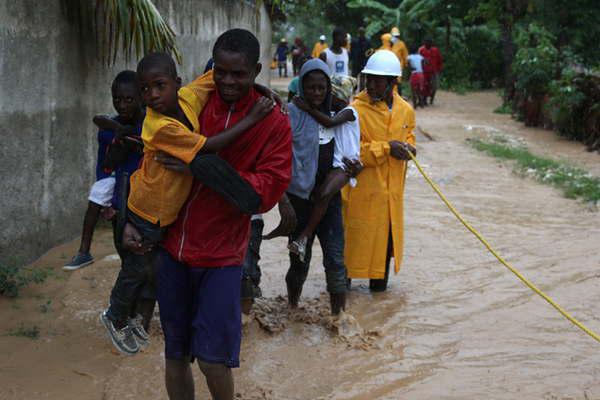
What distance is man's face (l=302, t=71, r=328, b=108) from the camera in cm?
493

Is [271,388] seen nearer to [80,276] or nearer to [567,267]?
[80,276]

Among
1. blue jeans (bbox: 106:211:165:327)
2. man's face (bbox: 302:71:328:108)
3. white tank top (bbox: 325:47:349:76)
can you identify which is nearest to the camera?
blue jeans (bbox: 106:211:165:327)

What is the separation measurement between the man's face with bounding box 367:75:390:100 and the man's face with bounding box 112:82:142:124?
1774mm

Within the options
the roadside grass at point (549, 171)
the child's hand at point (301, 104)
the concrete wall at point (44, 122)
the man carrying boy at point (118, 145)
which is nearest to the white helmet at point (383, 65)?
the child's hand at point (301, 104)

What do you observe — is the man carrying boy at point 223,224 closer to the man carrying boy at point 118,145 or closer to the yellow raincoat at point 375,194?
the man carrying boy at point 118,145

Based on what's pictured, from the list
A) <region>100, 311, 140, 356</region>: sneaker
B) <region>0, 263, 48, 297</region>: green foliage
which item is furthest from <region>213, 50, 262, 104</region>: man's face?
<region>0, 263, 48, 297</region>: green foliage

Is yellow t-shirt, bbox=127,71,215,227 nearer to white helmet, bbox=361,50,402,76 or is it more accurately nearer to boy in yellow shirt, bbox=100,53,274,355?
boy in yellow shirt, bbox=100,53,274,355

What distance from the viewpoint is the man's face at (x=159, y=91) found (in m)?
3.05

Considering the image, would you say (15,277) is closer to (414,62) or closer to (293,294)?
(293,294)

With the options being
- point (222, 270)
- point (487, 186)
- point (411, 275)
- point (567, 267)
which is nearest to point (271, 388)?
point (222, 270)

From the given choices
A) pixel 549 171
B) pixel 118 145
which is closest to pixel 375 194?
pixel 118 145

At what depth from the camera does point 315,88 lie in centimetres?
495

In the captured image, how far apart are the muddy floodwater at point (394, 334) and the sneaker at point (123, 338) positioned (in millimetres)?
235

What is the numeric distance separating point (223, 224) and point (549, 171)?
9.18 meters
